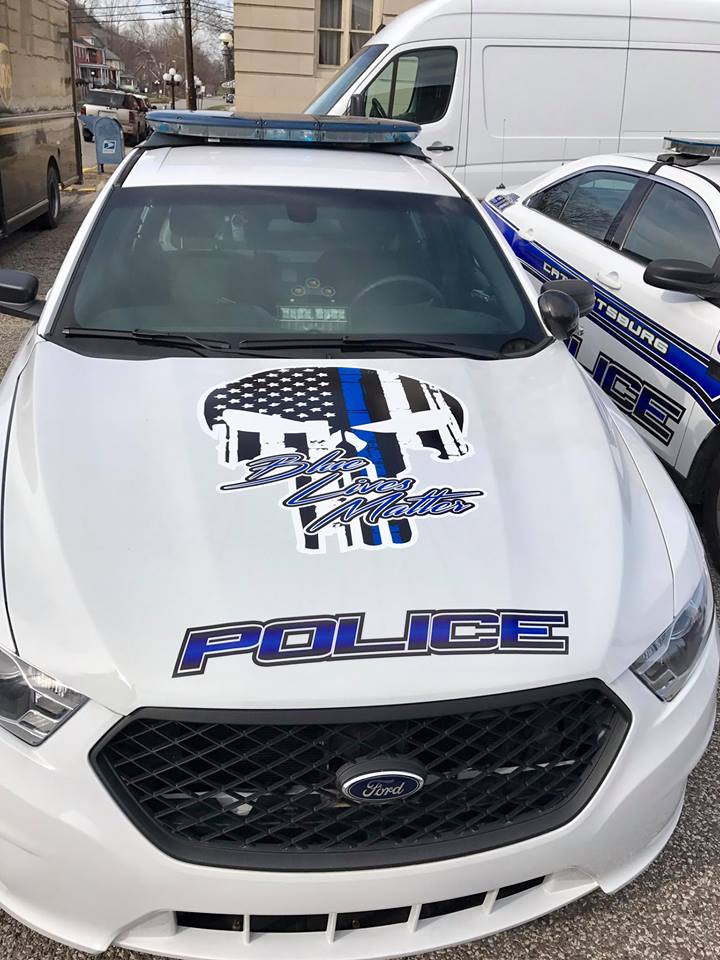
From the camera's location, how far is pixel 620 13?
7.88 meters

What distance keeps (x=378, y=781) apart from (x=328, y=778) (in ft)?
0.32

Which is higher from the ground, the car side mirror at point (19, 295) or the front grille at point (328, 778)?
the car side mirror at point (19, 295)

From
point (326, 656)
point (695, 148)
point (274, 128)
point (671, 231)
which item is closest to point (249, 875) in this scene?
point (326, 656)

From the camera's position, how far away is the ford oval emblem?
156 cm

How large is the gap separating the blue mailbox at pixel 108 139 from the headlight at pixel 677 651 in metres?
16.9

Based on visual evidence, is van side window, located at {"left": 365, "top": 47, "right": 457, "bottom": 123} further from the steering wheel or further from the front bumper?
the front bumper

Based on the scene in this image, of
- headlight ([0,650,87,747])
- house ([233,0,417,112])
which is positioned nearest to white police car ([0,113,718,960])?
headlight ([0,650,87,747])

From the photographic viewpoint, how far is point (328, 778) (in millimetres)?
1590

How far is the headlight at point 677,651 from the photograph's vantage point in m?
1.79

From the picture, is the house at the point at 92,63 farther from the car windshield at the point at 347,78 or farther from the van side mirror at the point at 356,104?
the van side mirror at the point at 356,104

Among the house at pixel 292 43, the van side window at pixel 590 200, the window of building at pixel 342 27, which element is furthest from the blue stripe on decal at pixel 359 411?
the window of building at pixel 342 27

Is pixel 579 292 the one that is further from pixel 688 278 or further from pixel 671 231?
pixel 671 231

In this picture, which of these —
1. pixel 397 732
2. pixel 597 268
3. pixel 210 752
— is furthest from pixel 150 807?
pixel 597 268

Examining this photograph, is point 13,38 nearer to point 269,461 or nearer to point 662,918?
point 269,461
